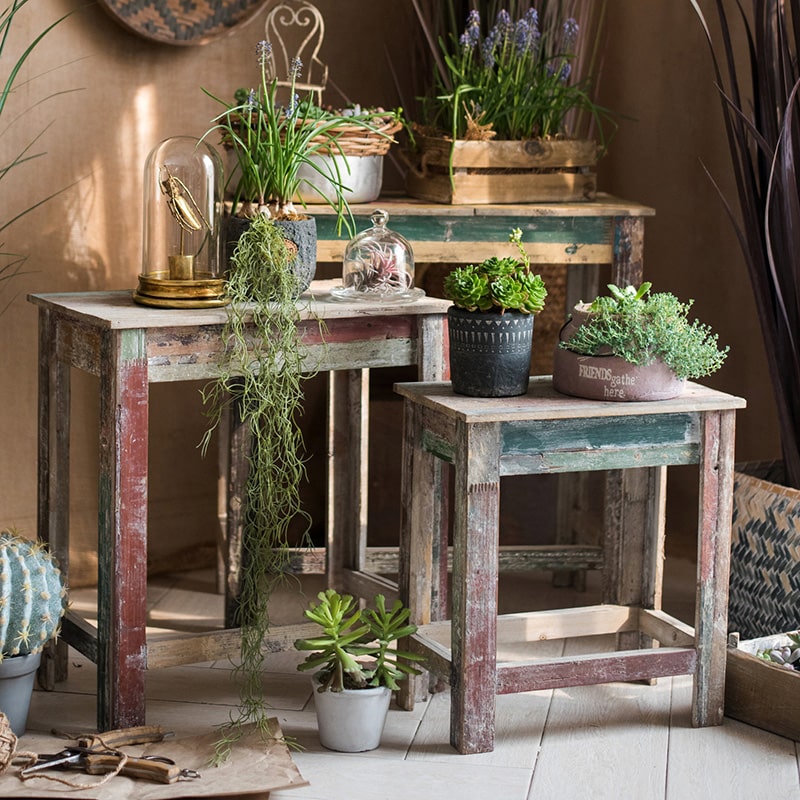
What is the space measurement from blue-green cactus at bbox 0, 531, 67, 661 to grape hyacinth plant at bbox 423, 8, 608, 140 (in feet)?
4.45

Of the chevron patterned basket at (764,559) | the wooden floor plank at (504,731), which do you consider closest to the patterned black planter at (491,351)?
the wooden floor plank at (504,731)

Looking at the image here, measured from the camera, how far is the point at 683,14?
12.8 feet

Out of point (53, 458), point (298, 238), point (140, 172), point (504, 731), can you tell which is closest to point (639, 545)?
point (504, 731)

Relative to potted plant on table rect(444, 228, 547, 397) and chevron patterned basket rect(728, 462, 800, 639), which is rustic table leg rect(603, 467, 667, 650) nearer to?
chevron patterned basket rect(728, 462, 800, 639)

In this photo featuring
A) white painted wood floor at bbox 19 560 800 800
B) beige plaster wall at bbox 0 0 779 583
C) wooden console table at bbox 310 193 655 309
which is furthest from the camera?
beige plaster wall at bbox 0 0 779 583

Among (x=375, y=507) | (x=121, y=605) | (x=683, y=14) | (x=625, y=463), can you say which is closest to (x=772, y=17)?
(x=683, y=14)

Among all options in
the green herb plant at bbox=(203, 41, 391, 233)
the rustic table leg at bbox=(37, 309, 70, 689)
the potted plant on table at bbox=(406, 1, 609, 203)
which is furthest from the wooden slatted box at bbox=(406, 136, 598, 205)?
the rustic table leg at bbox=(37, 309, 70, 689)

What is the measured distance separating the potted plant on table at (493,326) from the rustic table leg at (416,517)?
7.6 inches

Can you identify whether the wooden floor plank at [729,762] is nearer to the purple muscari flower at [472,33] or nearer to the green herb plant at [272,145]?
the green herb plant at [272,145]

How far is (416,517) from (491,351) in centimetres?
41

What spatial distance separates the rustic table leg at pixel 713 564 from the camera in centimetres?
270

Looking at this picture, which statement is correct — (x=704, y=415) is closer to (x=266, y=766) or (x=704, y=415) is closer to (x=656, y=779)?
(x=656, y=779)

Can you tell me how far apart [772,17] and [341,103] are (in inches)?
49.1

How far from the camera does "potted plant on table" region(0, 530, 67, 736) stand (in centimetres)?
259
